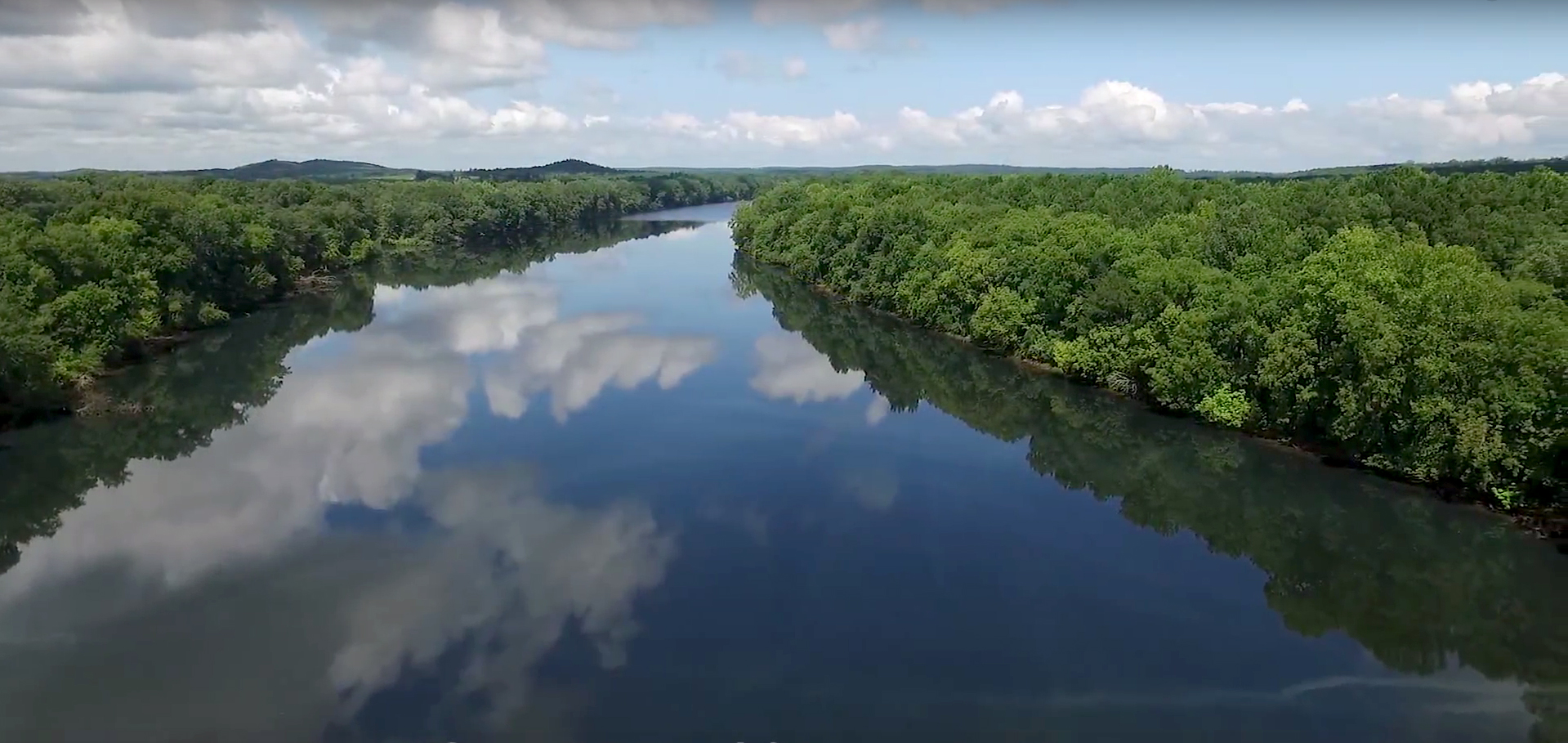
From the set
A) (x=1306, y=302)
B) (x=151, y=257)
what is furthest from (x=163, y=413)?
(x=1306, y=302)

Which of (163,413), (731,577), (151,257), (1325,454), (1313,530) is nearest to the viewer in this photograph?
(731,577)

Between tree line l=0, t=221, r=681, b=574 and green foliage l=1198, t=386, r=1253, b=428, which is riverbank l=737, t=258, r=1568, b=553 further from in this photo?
tree line l=0, t=221, r=681, b=574

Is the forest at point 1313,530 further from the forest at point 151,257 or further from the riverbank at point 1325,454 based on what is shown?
the forest at point 151,257

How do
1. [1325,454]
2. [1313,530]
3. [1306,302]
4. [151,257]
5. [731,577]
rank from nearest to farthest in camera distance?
[731,577] → [1313,530] → [1306,302] → [1325,454] → [151,257]

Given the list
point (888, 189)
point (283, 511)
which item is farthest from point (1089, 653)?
point (888, 189)

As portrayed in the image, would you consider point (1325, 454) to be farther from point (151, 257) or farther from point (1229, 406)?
point (151, 257)

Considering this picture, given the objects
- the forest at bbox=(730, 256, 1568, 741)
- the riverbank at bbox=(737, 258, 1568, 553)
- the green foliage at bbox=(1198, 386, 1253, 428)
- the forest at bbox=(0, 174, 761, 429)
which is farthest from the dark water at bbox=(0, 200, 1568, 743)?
the forest at bbox=(0, 174, 761, 429)
